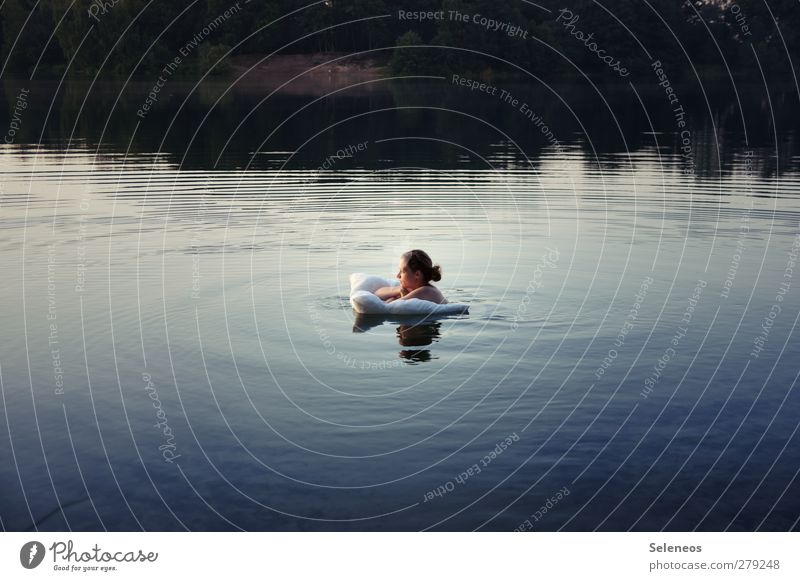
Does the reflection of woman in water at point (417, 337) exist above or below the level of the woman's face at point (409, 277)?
below

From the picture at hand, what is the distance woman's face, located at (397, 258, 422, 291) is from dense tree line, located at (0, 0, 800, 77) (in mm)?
70642

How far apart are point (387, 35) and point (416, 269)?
90.5 m

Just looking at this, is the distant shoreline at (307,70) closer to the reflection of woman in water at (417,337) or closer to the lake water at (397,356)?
the lake water at (397,356)

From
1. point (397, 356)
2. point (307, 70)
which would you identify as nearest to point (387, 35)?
point (307, 70)

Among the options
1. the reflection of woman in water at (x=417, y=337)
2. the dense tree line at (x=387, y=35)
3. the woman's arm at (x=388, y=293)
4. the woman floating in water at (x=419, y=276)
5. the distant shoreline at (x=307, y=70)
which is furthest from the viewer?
the distant shoreline at (x=307, y=70)

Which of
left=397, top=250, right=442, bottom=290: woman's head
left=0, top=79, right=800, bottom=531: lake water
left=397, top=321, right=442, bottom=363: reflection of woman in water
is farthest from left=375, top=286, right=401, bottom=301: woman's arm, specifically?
left=397, top=321, right=442, bottom=363: reflection of woman in water

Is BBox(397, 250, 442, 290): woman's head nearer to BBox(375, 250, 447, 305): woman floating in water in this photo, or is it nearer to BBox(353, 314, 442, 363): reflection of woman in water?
BBox(375, 250, 447, 305): woman floating in water

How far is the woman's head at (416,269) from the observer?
16.5m

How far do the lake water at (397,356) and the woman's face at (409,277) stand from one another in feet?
2.72

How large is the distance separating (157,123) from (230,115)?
6.28m

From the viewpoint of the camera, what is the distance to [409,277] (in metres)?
16.7

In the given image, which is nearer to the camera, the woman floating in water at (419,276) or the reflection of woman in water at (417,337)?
the reflection of woman in water at (417,337)

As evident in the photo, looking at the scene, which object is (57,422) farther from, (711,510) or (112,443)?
(711,510)

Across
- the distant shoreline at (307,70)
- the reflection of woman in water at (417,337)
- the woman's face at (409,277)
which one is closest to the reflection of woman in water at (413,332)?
the reflection of woman in water at (417,337)
